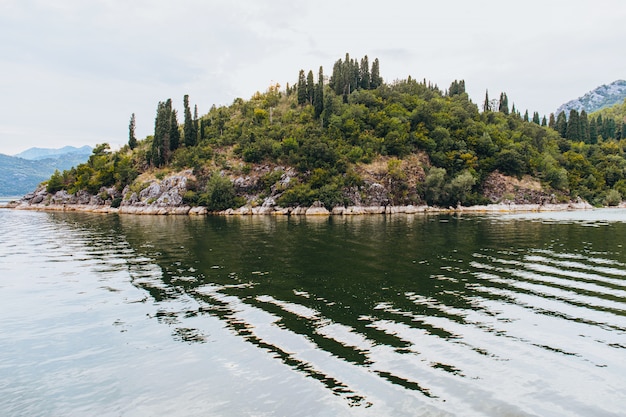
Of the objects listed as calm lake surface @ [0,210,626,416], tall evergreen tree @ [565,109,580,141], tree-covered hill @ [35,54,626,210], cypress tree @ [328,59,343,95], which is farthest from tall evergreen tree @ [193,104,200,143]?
tall evergreen tree @ [565,109,580,141]

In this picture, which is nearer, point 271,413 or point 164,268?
point 271,413

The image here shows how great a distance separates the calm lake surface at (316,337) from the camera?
12445mm

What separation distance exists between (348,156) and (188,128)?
182ft

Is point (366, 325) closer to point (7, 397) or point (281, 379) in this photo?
point (281, 379)

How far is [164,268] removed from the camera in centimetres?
3381

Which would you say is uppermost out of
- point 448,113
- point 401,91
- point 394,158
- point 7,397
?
point 401,91

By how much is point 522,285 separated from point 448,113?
140m

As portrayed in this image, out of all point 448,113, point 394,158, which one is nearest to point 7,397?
point 394,158

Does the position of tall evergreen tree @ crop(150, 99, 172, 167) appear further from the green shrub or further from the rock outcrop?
the green shrub

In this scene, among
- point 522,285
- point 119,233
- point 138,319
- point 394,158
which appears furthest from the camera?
point 394,158

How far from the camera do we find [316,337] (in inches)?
686

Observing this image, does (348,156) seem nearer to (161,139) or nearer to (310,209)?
(310,209)

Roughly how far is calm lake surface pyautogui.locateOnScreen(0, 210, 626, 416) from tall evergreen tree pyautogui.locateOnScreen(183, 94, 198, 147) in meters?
103

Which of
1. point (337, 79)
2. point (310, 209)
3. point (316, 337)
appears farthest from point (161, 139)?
point (316, 337)
